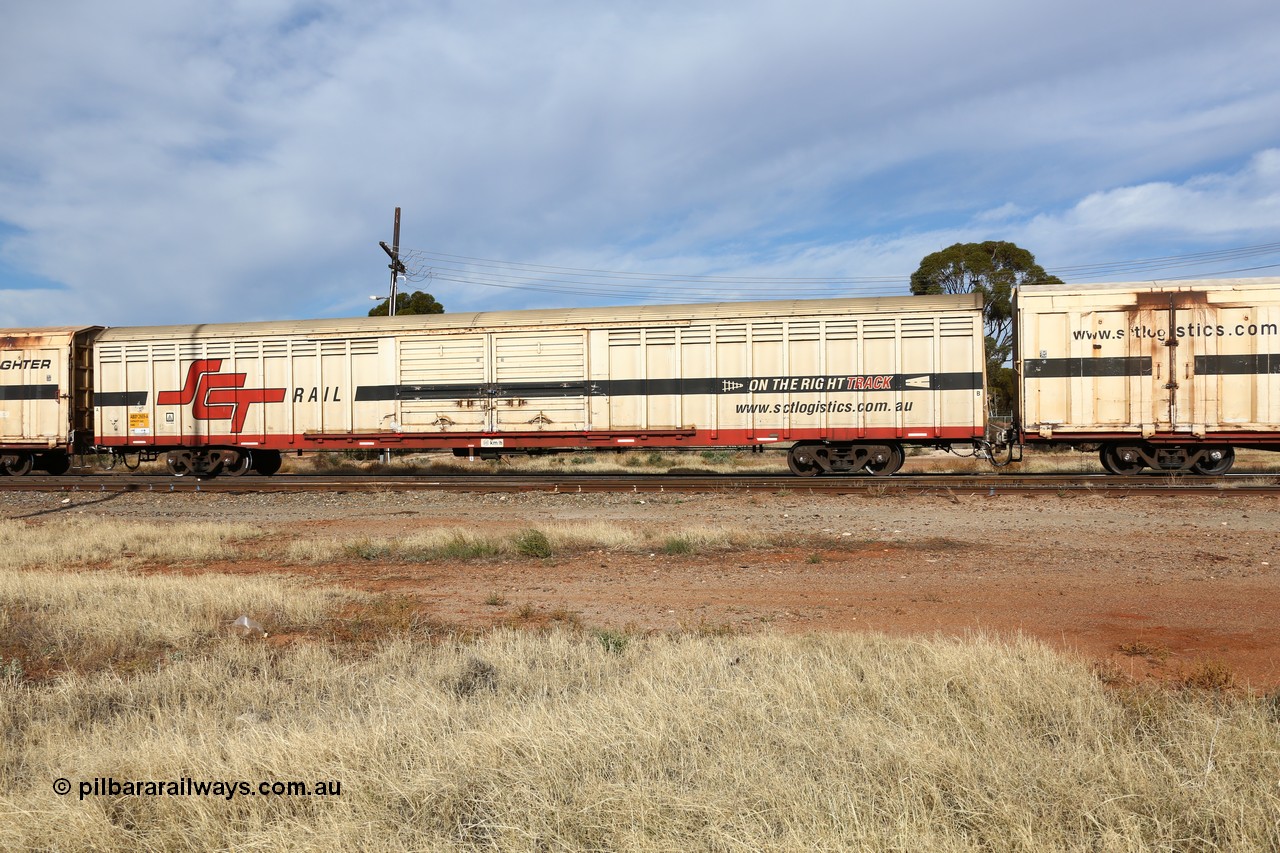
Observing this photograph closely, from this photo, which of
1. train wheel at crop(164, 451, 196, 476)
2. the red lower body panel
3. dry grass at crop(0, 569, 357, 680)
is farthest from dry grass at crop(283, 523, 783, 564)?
train wheel at crop(164, 451, 196, 476)

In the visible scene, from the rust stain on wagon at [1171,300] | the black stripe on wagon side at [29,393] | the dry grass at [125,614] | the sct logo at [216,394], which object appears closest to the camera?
the dry grass at [125,614]

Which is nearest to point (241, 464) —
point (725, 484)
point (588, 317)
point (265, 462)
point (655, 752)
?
point (265, 462)

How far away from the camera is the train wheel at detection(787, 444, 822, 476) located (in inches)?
688

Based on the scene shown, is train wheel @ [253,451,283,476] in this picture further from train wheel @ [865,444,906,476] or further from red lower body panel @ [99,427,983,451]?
train wheel @ [865,444,906,476]

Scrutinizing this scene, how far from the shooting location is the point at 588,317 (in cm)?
1789

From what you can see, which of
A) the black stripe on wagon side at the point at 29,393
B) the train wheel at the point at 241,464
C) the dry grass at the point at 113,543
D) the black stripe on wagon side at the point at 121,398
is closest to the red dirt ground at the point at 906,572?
the dry grass at the point at 113,543

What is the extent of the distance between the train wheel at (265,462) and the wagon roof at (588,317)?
3.27m

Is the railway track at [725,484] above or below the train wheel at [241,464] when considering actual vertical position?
below

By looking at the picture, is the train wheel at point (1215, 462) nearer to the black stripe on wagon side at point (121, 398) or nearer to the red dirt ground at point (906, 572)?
the red dirt ground at point (906, 572)

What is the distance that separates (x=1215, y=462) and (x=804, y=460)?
27.2 ft

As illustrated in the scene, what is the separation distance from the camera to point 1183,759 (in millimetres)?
3623

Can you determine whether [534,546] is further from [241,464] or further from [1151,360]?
[1151,360]

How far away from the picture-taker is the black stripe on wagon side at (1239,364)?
50.1 feet

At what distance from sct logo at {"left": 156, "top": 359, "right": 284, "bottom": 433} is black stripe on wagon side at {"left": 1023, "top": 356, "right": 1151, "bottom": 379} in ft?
56.8
